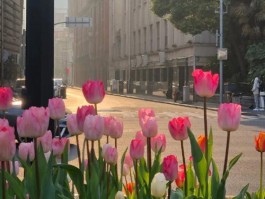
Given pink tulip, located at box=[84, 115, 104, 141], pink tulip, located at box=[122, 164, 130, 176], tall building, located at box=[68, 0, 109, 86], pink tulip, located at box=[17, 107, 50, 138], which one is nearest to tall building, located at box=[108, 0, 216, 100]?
tall building, located at box=[68, 0, 109, 86]

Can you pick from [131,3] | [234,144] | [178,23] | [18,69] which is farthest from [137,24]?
[234,144]

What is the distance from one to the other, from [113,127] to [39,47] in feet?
3.12

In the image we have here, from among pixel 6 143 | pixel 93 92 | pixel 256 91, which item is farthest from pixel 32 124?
pixel 256 91

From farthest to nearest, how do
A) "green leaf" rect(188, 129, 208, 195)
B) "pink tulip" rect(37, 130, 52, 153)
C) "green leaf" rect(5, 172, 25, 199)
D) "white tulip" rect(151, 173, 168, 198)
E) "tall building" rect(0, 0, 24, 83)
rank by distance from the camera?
"tall building" rect(0, 0, 24, 83), "pink tulip" rect(37, 130, 52, 153), "green leaf" rect(188, 129, 208, 195), "green leaf" rect(5, 172, 25, 199), "white tulip" rect(151, 173, 168, 198)

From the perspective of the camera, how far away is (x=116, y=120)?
283 centimetres

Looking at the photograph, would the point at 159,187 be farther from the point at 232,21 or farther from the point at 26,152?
the point at 232,21

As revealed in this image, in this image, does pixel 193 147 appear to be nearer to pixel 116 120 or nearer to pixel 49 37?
pixel 116 120

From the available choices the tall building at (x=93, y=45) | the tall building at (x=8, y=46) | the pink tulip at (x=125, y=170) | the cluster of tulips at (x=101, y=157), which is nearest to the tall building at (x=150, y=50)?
the tall building at (x=93, y=45)

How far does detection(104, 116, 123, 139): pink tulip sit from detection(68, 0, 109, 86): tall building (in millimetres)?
72620

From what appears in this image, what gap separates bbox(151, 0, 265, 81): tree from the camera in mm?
33250

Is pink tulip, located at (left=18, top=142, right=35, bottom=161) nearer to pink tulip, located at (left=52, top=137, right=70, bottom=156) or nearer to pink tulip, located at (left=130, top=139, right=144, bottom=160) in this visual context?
pink tulip, located at (left=52, top=137, right=70, bottom=156)

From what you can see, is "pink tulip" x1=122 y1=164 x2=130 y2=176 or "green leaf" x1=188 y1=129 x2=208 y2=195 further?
"pink tulip" x1=122 y1=164 x2=130 y2=176

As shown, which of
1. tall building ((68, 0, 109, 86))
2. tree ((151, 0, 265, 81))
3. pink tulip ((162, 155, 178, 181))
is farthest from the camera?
tall building ((68, 0, 109, 86))

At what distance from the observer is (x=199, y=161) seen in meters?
2.59
